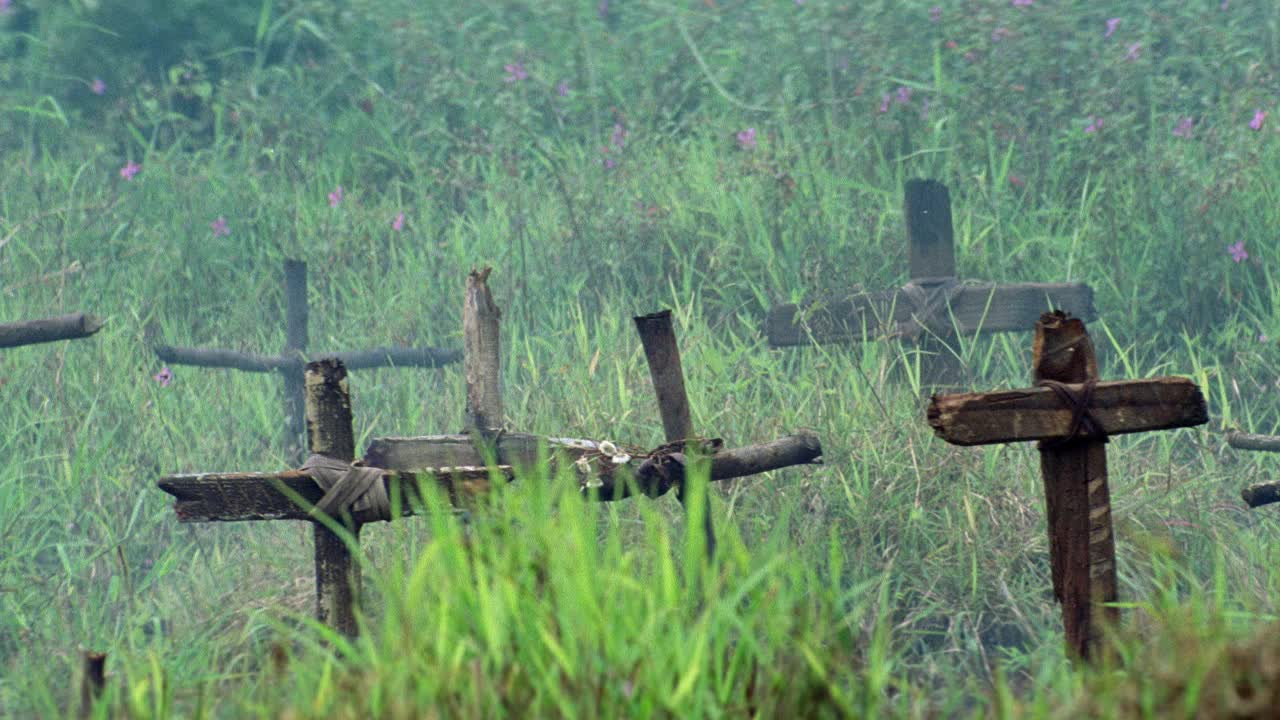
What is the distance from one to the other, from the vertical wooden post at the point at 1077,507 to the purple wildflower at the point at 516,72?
786 cm

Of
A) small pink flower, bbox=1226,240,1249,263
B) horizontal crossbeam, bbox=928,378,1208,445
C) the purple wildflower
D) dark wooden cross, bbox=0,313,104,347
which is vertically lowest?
horizontal crossbeam, bbox=928,378,1208,445

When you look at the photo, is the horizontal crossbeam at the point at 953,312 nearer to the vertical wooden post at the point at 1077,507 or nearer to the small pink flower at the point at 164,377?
the vertical wooden post at the point at 1077,507

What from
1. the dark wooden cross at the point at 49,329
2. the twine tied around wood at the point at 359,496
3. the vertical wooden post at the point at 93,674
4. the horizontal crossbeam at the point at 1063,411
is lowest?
the vertical wooden post at the point at 93,674

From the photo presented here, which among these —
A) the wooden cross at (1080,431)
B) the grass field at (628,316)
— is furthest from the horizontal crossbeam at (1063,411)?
the grass field at (628,316)

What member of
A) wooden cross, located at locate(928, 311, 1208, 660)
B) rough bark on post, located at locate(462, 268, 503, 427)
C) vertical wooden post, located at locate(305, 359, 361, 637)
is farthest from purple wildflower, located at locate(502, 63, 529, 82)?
wooden cross, located at locate(928, 311, 1208, 660)

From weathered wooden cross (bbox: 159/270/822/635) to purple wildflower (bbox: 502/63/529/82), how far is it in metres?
6.20

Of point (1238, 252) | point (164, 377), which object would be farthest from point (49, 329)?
point (1238, 252)

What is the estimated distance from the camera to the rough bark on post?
203 inches

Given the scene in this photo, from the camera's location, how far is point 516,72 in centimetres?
1121

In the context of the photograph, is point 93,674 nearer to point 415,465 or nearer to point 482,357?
point 415,465

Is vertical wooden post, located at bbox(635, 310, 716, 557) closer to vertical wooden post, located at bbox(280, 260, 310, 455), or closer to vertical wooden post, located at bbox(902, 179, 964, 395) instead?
vertical wooden post, located at bbox(902, 179, 964, 395)

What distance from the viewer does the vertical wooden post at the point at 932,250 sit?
7184 millimetres

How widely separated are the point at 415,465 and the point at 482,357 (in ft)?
1.76

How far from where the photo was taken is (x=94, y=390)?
8.26 m
